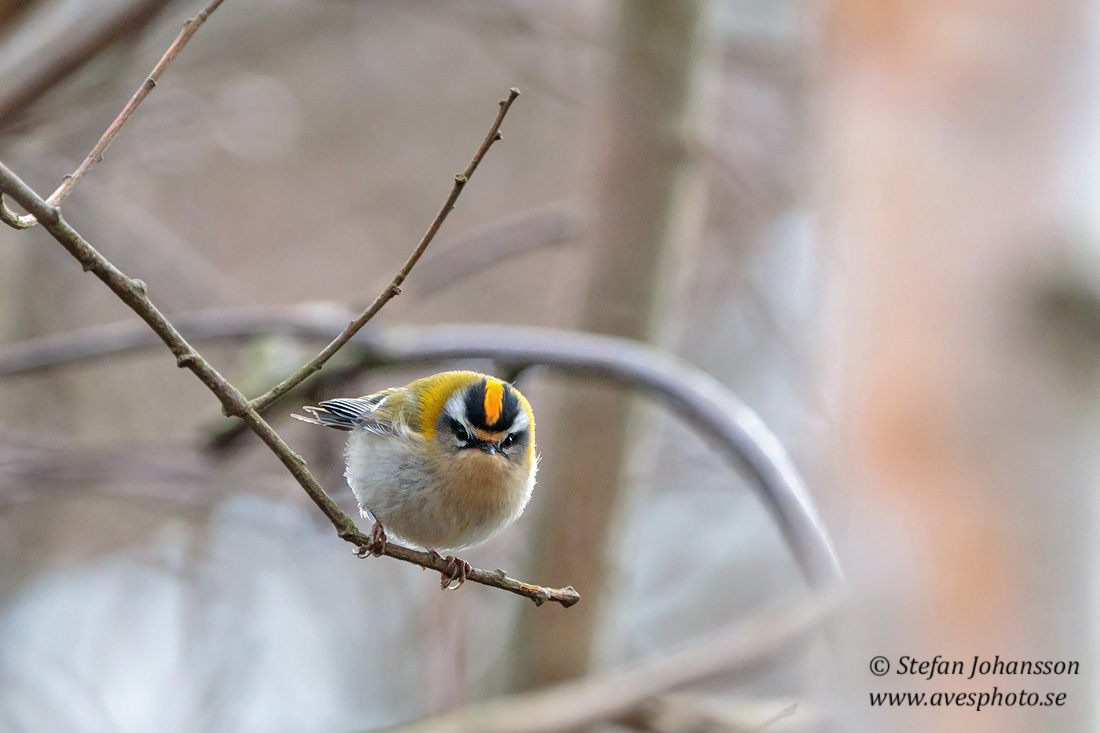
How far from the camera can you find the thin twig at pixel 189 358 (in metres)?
0.88

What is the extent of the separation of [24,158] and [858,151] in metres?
3.08

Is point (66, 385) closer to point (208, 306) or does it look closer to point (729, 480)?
Result: point (208, 306)

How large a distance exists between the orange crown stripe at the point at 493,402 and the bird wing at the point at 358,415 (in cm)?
23

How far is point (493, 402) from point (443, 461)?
0.60ft

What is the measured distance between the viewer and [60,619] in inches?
209

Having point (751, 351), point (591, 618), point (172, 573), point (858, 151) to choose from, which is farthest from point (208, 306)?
point (751, 351)

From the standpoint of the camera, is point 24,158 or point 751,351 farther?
point 751,351

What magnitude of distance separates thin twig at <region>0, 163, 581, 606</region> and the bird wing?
1025 millimetres

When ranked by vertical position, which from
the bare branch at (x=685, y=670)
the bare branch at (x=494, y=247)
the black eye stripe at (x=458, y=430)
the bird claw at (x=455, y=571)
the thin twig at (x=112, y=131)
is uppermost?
the bare branch at (x=494, y=247)

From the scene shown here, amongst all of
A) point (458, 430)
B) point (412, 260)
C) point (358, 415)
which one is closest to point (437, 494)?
point (458, 430)

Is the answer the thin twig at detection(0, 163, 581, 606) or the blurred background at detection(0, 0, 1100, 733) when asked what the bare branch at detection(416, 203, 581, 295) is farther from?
the thin twig at detection(0, 163, 581, 606)

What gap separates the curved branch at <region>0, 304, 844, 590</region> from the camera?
1778 millimetres

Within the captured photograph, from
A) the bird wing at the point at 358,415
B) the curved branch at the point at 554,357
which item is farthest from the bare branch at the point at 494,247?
the bird wing at the point at 358,415

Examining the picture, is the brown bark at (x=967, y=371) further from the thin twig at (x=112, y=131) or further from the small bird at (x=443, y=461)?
the thin twig at (x=112, y=131)
